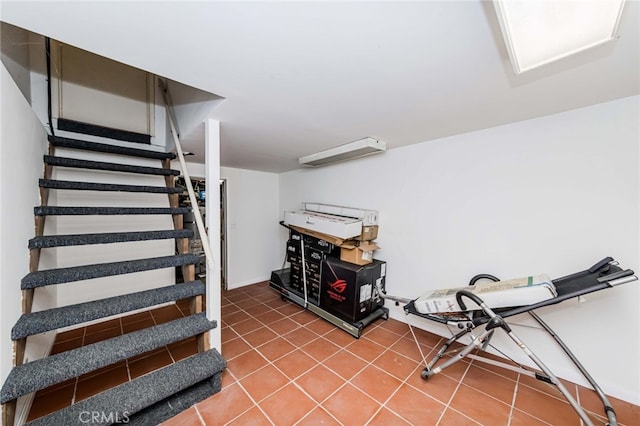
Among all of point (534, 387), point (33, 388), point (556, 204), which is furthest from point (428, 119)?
point (33, 388)

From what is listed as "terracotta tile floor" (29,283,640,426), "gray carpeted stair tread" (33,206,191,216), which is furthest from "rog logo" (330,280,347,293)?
"gray carpeted stair tread" (33,206,191,216)

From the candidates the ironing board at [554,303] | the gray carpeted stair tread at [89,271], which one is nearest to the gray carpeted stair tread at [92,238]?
the gray carpeted stair tread at [89,271]

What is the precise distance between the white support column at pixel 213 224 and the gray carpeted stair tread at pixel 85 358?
0.18m

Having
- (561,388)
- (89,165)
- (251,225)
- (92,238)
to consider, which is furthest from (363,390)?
(251,225)

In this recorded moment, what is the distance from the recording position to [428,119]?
1.98m

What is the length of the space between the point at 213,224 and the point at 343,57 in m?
1.62

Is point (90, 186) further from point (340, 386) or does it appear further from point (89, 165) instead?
point (340, 386)

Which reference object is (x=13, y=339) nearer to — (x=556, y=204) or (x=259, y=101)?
(x=259, y=101)

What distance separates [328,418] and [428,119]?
245 cm

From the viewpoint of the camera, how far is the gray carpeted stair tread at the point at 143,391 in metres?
1.34

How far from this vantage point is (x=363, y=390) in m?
1.82

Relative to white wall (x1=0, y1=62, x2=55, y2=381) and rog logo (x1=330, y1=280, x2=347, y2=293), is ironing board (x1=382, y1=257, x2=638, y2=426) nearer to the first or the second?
rog logo (x1=330, y1=280, x2=347, y2=293)

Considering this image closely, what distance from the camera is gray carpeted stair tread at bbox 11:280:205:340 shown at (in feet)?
4.45

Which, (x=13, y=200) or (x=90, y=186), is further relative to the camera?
(x=90, y=186)
